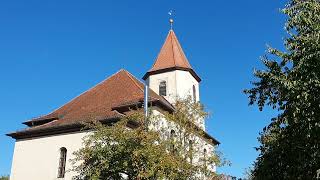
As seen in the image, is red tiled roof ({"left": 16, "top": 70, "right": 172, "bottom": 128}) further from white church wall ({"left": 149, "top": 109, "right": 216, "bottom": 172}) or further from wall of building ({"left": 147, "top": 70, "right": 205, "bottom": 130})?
white church wall ({"left": 149, "top": 109, "right": 216, "bottom": 172})

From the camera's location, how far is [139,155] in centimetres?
1587

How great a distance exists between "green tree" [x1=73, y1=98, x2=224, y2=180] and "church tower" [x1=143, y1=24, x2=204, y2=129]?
49.0ft

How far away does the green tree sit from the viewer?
15914mm

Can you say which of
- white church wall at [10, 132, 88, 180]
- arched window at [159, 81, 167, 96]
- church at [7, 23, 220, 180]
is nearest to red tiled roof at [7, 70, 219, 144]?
church at [7, 23, 220, 180]

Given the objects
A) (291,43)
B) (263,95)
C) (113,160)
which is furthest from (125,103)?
(291,43)

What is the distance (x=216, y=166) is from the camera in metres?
19.1

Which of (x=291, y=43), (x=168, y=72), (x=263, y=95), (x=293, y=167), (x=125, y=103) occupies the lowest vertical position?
(x=293, y=167)

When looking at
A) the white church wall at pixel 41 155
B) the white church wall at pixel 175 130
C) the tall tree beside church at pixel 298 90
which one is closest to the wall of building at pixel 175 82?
the white church wall at pixel 41 155

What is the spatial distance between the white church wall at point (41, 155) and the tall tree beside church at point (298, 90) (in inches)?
571

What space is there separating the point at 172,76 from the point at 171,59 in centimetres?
196

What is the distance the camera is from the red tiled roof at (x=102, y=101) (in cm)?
2606

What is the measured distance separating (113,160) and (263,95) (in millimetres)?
6777

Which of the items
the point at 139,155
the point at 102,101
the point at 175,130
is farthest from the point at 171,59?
the point at 139,155

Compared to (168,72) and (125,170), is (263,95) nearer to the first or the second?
(125,170)
